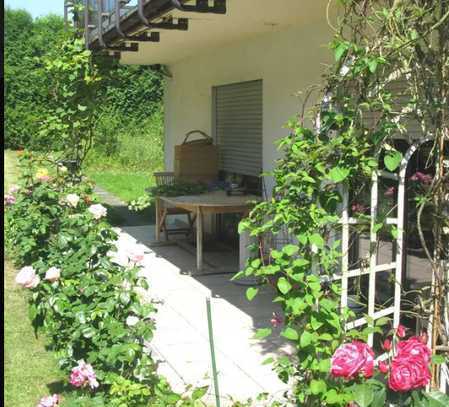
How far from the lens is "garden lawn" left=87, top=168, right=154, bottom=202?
16547 mm

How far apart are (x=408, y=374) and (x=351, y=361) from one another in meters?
0.23

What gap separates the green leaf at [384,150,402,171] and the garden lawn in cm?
1260

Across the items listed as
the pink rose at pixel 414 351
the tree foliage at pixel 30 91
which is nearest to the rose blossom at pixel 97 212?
the pink rose at pixel 414 351

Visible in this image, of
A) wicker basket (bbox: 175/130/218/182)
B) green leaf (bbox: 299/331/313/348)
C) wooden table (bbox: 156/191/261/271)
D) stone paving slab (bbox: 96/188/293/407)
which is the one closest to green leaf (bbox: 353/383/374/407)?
green leaf (bbox: 299/331/313/348)

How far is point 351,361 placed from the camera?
9.16 ft

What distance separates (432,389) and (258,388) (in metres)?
1.53

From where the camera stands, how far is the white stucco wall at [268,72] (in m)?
7.09

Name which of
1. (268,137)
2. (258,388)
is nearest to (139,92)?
(268,137)

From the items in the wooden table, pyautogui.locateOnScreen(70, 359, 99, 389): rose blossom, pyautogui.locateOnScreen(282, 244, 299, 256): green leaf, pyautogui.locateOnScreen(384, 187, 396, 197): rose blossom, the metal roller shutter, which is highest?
the metal roller shutter

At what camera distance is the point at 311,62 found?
7.07 meters

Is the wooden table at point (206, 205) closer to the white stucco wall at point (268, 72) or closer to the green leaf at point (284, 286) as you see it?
Answer: the white stucco wall at point (268, 72)

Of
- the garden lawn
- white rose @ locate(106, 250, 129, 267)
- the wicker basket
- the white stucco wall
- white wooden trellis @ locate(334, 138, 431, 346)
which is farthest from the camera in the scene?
the garden lawn

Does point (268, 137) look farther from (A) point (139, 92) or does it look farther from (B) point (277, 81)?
(A) point (139, 92)

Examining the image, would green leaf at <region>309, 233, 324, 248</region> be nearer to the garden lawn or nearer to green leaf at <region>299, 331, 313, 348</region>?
green leaf at <region>299, 331, 313, 348</region>
